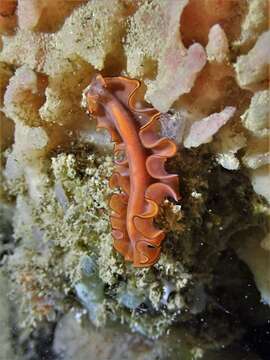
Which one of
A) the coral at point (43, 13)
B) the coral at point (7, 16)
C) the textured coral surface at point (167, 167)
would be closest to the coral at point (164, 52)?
the textured coral surface at point (167, 167)

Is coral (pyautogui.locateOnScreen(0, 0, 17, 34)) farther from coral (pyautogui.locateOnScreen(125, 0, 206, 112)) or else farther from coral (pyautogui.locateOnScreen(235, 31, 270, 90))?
coral (pyautogui.locateOnScreen(235, 31, 270, 90))

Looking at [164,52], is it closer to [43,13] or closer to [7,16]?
[43,13]

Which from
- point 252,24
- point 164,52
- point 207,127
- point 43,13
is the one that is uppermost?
point 43,13

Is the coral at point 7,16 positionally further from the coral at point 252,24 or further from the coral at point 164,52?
the coral at point 252,24

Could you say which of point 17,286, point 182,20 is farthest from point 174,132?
point 17,286

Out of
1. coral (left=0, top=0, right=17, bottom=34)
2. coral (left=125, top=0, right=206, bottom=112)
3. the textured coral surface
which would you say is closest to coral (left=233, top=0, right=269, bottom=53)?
the textured coral surface

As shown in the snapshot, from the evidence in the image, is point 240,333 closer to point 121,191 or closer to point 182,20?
point 121,191

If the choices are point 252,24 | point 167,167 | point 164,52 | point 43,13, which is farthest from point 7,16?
point 252,24
